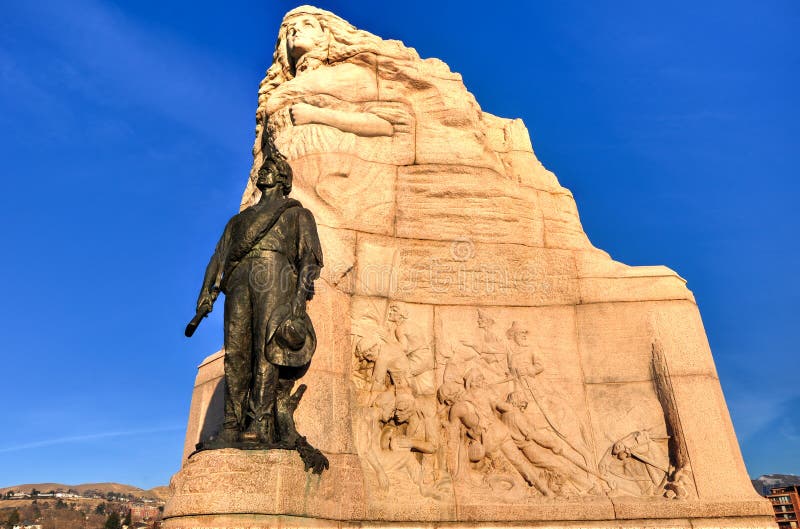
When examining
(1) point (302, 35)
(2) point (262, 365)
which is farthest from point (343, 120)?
(2) point (262, 365)

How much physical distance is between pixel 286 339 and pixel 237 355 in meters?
0.52

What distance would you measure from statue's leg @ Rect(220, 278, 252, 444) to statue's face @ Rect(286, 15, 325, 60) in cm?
581

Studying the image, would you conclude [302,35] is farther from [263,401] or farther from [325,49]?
[263,401]

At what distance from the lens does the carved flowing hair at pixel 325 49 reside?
10.9 metres

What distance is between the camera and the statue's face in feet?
36.7

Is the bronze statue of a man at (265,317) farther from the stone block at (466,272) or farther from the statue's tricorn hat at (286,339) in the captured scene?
the stone block at (466,272)

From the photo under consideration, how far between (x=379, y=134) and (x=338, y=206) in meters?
1.57

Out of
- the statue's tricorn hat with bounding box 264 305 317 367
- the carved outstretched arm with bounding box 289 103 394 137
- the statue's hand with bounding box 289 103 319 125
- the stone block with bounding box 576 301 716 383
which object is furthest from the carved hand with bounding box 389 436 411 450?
the statue's hand with bounding box 289 103 319 125

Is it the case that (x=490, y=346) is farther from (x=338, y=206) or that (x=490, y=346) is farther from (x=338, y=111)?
(x=338, y=111)

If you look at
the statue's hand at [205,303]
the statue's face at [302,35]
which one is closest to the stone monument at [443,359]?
the statue's hand at [205,303]

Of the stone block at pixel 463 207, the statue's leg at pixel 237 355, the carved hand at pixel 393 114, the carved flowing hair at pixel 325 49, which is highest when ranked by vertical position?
the carved flowing hair at pixel 325 49

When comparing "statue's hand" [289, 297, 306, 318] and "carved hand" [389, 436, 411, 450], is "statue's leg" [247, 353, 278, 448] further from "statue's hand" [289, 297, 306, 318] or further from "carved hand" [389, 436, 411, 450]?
"carved hand" [389, 436, 411, 450]

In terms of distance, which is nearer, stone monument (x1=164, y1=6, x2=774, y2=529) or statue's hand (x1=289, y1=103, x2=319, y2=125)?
stone monument (x1=164, y1=6, x2=774, y2=529)

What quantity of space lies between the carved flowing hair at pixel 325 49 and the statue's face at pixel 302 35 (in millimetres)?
73
